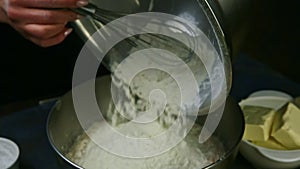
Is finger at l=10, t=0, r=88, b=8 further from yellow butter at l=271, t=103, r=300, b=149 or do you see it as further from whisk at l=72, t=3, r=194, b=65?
yellow butter at l=271, t=103, r=300, b=149

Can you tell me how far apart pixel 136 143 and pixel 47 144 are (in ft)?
0.64

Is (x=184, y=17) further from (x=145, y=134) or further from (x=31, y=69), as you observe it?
(x=31, y=69)

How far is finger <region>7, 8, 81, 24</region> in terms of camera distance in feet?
2.38

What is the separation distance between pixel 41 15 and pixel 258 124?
41 centimetres

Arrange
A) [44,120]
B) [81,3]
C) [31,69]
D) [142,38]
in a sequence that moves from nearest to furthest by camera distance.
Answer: [81,3]
[142,38]
[44,120]
[31,69]

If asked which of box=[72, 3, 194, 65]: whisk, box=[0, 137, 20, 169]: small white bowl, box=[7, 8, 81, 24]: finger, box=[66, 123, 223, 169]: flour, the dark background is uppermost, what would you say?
box=[7, 8, 81, 24]: finger

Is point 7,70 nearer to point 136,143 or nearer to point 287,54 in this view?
point 136,143

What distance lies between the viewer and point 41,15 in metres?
0.74

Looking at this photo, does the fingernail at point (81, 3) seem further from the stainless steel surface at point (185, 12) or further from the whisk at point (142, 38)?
the stainless steel surface at point (185, 12)

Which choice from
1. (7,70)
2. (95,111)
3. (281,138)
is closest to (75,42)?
(7,70)

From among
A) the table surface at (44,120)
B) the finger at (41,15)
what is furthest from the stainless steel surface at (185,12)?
the table surface at (44,120)

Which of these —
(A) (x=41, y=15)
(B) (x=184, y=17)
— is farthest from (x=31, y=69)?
(B) (x=184, y=17)

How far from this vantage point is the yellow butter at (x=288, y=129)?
84cm

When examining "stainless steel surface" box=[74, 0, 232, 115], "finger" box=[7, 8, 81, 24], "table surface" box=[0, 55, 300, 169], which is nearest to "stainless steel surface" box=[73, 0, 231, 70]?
"stainless steel surface" box=[74, 0, 232, 115]
